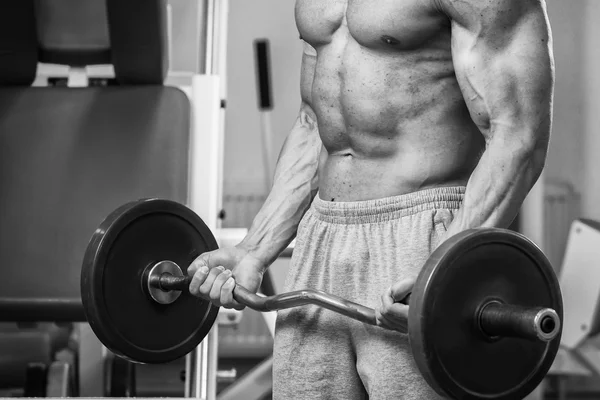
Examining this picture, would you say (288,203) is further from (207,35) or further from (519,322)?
(207,35)

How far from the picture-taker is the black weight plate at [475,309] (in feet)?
3.18

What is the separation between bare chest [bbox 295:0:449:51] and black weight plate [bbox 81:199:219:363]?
374mm

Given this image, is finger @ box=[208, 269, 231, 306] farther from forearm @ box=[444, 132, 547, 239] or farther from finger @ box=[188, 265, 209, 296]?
forearm @ box=[444, 132, 547, 239]

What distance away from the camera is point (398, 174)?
122 cm

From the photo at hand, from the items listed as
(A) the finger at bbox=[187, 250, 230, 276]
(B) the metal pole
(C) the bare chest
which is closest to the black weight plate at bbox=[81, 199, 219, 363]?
(A) the finger at bbox=[187, 250, 230, 276]

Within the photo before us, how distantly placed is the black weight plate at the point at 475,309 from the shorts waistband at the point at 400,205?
20 centimetres

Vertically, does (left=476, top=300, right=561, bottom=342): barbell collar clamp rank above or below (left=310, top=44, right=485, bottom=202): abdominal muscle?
below

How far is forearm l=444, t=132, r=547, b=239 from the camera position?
3.59 ft

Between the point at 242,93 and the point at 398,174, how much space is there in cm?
372

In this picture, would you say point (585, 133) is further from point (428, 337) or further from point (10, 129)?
point (428, 337)

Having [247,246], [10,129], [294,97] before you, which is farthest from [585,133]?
[247,246]

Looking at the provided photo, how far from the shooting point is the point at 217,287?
4.19 feet

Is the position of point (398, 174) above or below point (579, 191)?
above

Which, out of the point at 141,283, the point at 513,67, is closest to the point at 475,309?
the point at 513,67
